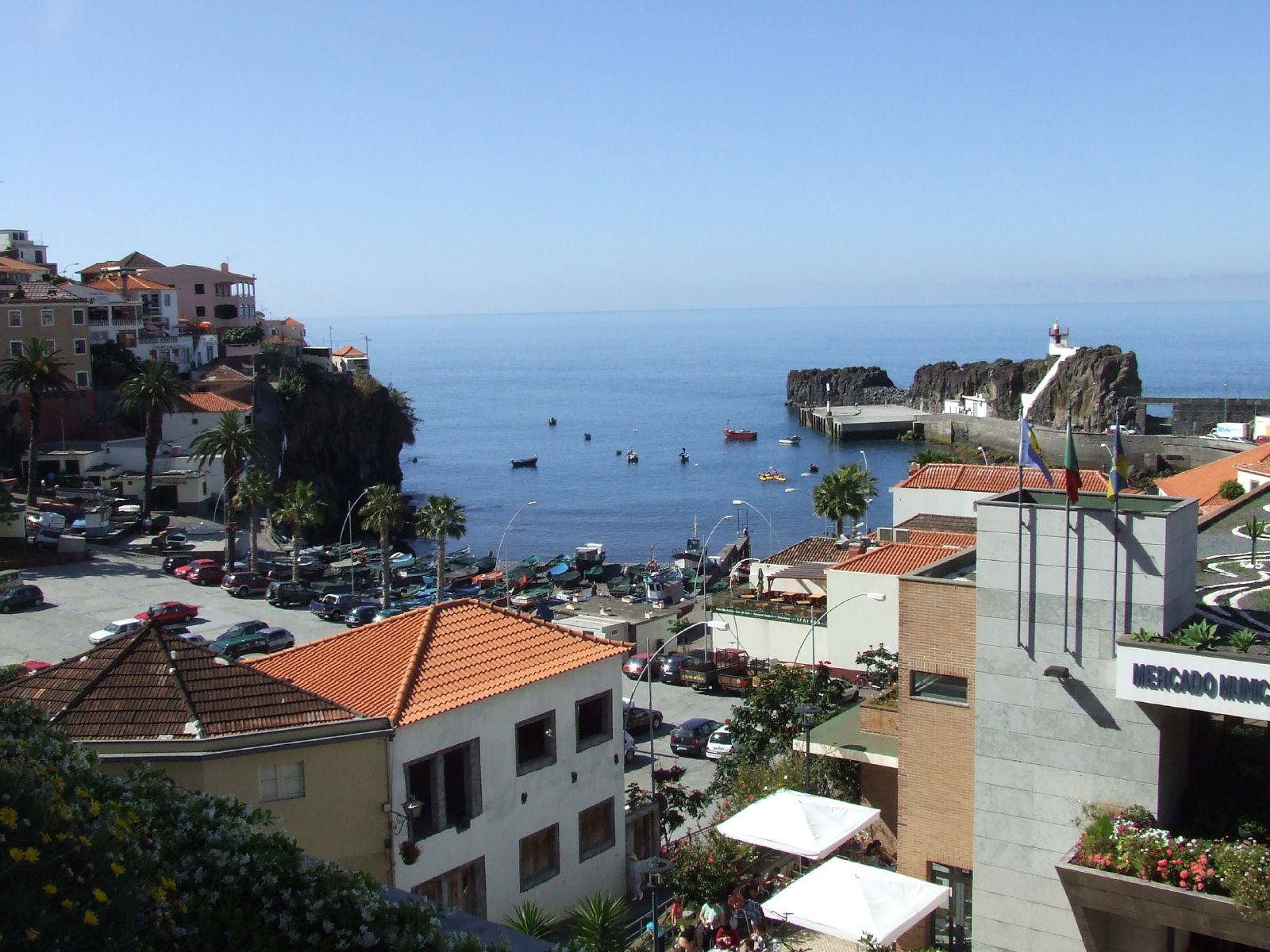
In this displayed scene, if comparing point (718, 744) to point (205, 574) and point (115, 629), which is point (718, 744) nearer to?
point (115, 629)

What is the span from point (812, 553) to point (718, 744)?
73.8 feet

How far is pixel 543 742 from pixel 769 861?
4572mm

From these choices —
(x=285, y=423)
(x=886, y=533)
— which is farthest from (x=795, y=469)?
(x=886, y=533)

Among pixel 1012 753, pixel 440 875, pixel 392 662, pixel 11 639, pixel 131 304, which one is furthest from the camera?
pixel 131 304

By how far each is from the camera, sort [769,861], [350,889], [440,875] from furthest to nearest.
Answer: [769,861], [440,875], [350,889]

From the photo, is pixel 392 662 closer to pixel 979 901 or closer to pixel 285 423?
pixel 979 901

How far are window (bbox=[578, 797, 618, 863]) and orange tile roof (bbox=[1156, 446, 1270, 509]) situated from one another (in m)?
32.2

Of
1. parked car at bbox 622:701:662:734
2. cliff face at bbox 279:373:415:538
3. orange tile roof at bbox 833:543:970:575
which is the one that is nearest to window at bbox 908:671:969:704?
parked car at bbox 622:701:662:734

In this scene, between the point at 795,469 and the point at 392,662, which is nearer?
the point at 392,662

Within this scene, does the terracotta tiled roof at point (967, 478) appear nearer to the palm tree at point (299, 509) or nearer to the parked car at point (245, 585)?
the parked car at point (245, 585)

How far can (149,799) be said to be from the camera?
363 inches

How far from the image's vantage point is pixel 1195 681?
1330 cm

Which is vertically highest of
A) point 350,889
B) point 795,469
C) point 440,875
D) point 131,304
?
point 131,304

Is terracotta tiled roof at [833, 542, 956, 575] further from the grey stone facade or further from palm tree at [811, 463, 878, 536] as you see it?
palm tree at [811, 463, 878, 536]
